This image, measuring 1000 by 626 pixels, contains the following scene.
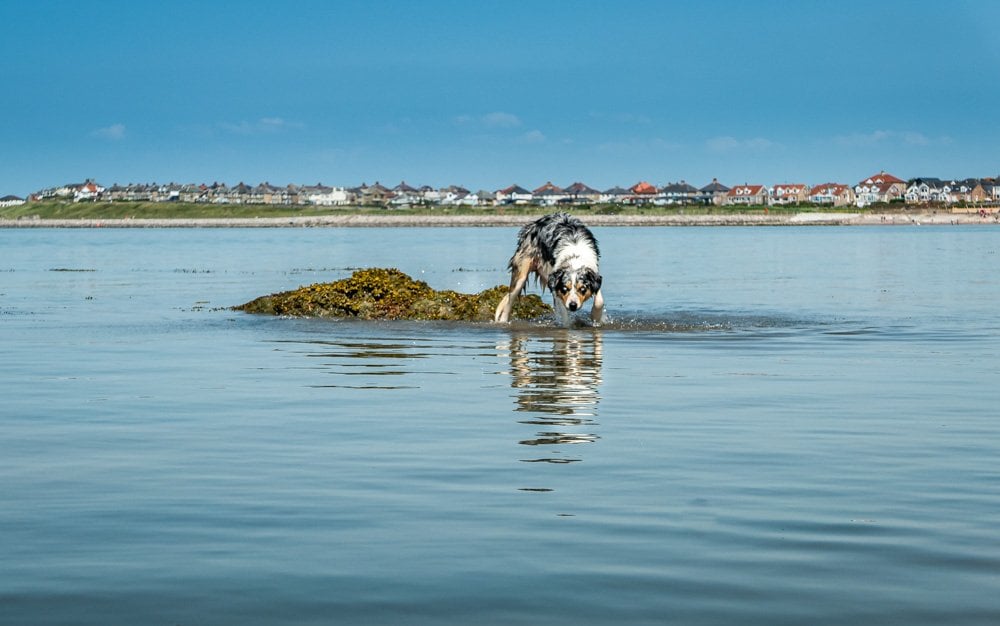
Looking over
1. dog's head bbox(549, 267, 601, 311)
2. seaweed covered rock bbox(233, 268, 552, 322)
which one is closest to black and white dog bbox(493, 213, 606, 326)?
dog's head bbox(549, 267, 601, 311)

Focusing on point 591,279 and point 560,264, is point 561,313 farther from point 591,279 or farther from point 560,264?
point 591,279

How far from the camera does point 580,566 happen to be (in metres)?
6.43

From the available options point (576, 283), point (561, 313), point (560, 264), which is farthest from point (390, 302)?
point (576, 283)

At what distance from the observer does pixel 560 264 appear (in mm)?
21609

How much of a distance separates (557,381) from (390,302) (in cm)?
1116

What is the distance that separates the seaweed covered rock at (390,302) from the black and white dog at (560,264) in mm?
1043

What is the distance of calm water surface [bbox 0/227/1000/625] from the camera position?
5.96m

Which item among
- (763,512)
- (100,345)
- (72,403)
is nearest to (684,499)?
(763,512)

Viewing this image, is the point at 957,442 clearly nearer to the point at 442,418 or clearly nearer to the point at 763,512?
the point at 763,512

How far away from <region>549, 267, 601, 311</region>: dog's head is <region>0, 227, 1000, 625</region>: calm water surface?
105 centimetres

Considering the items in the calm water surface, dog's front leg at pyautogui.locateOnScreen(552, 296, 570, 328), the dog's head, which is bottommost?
the calm water surface

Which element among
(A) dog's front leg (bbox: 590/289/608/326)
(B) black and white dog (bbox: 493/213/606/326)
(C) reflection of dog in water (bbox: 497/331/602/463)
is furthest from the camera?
(A) dog's front leg (bbox: 590/289/608/326)

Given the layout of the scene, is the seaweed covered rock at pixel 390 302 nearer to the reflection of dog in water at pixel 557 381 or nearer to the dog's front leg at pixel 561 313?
the dog's front leg at pixel 561 313

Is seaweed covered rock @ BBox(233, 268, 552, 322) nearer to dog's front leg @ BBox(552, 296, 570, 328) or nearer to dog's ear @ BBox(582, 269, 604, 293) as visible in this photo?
dog's front leg @ BBox(552, 296, 570, 328)
